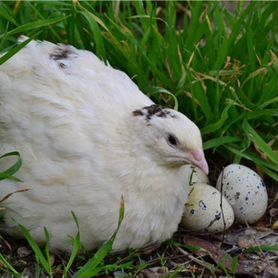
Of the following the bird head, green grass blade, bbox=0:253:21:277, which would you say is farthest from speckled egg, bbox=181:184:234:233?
green grass blade, bbox=0:253:21:277

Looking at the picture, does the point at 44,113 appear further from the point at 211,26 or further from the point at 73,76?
the point at 211,26

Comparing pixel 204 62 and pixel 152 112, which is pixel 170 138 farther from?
pixel 204 62

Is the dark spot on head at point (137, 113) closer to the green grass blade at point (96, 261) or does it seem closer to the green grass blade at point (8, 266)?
the green grass blade at point (96, 261)

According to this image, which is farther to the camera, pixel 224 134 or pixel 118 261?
pixel 224 134

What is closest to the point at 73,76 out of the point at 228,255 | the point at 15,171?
the point at 15,171

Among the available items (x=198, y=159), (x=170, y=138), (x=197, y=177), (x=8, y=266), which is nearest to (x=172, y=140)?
(x=170, y=138)

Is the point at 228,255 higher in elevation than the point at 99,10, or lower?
lower
